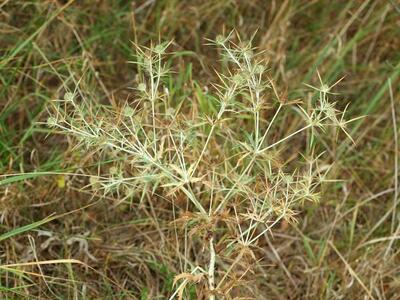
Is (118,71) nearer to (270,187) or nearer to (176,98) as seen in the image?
(176,98)

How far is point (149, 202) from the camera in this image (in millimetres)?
2074

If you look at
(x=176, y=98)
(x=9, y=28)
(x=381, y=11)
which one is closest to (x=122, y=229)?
(x=176, y=98)

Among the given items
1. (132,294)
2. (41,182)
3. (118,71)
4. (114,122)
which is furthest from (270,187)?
(118,71)

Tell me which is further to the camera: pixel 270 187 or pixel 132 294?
pixel 132 294

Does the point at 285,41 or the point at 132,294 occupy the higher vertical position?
the point at 285,41

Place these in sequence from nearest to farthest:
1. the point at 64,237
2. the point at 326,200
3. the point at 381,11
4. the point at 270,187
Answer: the point at 270,187 < the point at 64,237 < the point at 326,200 < the point at 381,11

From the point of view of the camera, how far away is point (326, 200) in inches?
87.4

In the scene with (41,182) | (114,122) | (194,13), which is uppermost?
(114,122)

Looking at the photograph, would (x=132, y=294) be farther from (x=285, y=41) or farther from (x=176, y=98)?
(x=285, y=41)

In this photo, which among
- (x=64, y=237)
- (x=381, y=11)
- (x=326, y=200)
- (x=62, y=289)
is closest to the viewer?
(x=62, y=289)

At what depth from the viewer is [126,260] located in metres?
1.99

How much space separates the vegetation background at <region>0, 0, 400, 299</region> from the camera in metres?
1.93

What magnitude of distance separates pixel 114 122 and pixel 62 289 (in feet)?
1.82

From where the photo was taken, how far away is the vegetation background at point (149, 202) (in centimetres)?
193
